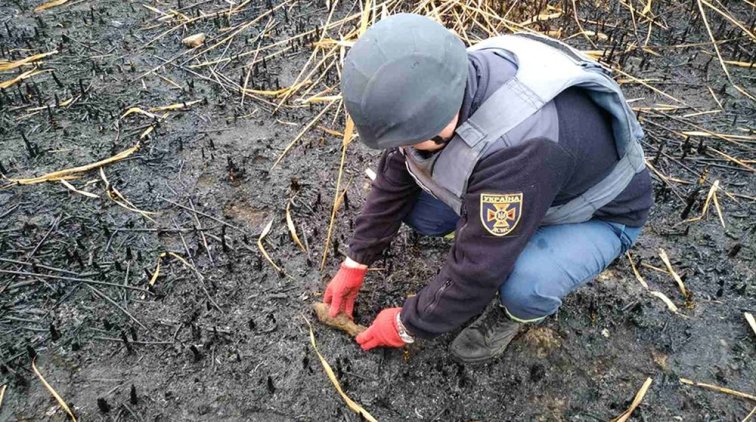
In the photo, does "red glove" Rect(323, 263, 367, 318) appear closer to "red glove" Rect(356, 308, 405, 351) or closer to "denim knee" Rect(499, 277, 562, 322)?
"red glove" Rect(356, 308, 405, 351)

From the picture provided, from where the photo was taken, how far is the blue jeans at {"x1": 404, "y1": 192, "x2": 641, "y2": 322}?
79.0 inches

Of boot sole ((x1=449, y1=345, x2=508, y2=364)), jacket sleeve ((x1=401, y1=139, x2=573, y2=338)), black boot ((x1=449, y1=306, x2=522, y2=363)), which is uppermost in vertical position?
jacket sleeve ((x1=401, y1=139, x2=573, y2=338))

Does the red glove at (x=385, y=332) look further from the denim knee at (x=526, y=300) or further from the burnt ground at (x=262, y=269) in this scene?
the denim knee at (x=526, y=300)

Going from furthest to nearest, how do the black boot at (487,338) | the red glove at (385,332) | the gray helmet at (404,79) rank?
the black boot at (487,338) < the red glove at (385,332) < the gray helmet at (404,79)

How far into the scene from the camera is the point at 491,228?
169 centimetres

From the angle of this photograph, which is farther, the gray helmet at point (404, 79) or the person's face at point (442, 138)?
the person's face at point (442, 138)

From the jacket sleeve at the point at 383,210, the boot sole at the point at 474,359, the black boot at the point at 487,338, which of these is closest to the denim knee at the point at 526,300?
the black boot at the point at 487,338

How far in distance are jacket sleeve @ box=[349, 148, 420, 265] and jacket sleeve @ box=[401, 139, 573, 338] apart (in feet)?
1.30

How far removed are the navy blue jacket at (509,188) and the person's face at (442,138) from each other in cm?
5

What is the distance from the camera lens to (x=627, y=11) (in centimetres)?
432

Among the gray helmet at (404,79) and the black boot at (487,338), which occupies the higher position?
the gray helmet at (404,79)

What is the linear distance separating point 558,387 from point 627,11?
129 inches

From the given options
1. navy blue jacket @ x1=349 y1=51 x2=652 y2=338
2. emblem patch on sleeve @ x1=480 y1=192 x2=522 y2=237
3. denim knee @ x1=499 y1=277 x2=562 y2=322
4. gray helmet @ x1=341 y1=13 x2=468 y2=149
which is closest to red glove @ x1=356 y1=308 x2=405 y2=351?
navy blue jacket @ x1=349 y1=51 x2=652 y2=338

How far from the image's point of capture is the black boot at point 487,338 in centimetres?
227
